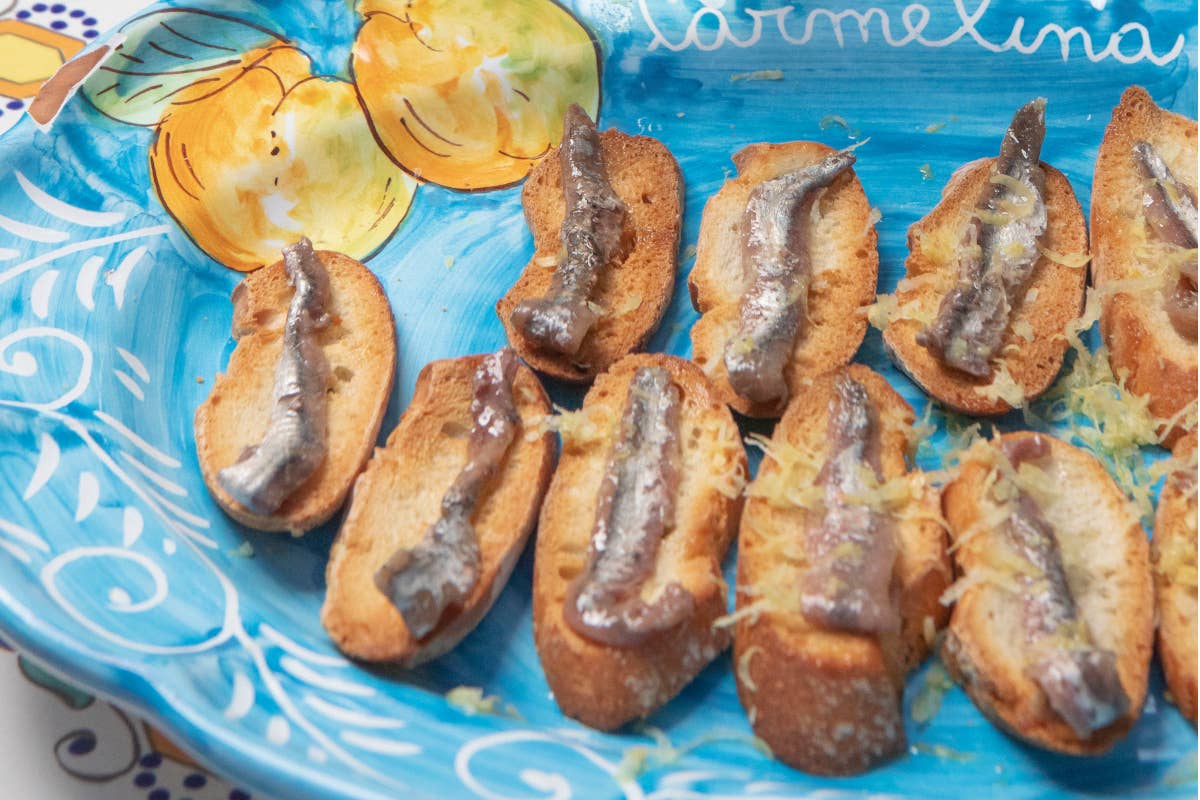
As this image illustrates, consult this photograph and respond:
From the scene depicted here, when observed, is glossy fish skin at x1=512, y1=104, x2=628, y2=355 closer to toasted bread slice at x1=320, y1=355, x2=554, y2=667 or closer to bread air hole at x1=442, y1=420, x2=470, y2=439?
toasted bread slice at x1=320, y1=355, x2=554, y2=667

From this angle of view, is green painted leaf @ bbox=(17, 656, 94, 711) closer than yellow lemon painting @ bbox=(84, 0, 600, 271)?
Yes

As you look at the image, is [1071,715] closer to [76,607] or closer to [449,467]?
[449,467]

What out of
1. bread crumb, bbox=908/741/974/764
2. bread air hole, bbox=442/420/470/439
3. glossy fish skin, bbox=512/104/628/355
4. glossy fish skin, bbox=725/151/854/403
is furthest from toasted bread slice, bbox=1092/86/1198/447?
bread air hole, bbox=442/420/470/439

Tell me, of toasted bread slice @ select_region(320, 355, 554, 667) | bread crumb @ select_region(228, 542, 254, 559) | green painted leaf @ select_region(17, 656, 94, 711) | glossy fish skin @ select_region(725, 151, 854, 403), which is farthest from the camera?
glossy fish skin @ select_region(725, 151, 854, 403)

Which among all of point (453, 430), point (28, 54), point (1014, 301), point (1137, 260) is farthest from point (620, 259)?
point (28, 54)

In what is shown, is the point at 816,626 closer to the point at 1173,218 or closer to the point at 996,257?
the point at 996,257

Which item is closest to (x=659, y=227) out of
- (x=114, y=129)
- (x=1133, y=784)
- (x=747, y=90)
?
(x=747, y=90)

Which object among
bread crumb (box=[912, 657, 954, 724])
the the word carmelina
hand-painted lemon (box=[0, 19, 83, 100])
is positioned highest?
the the word carmelina
